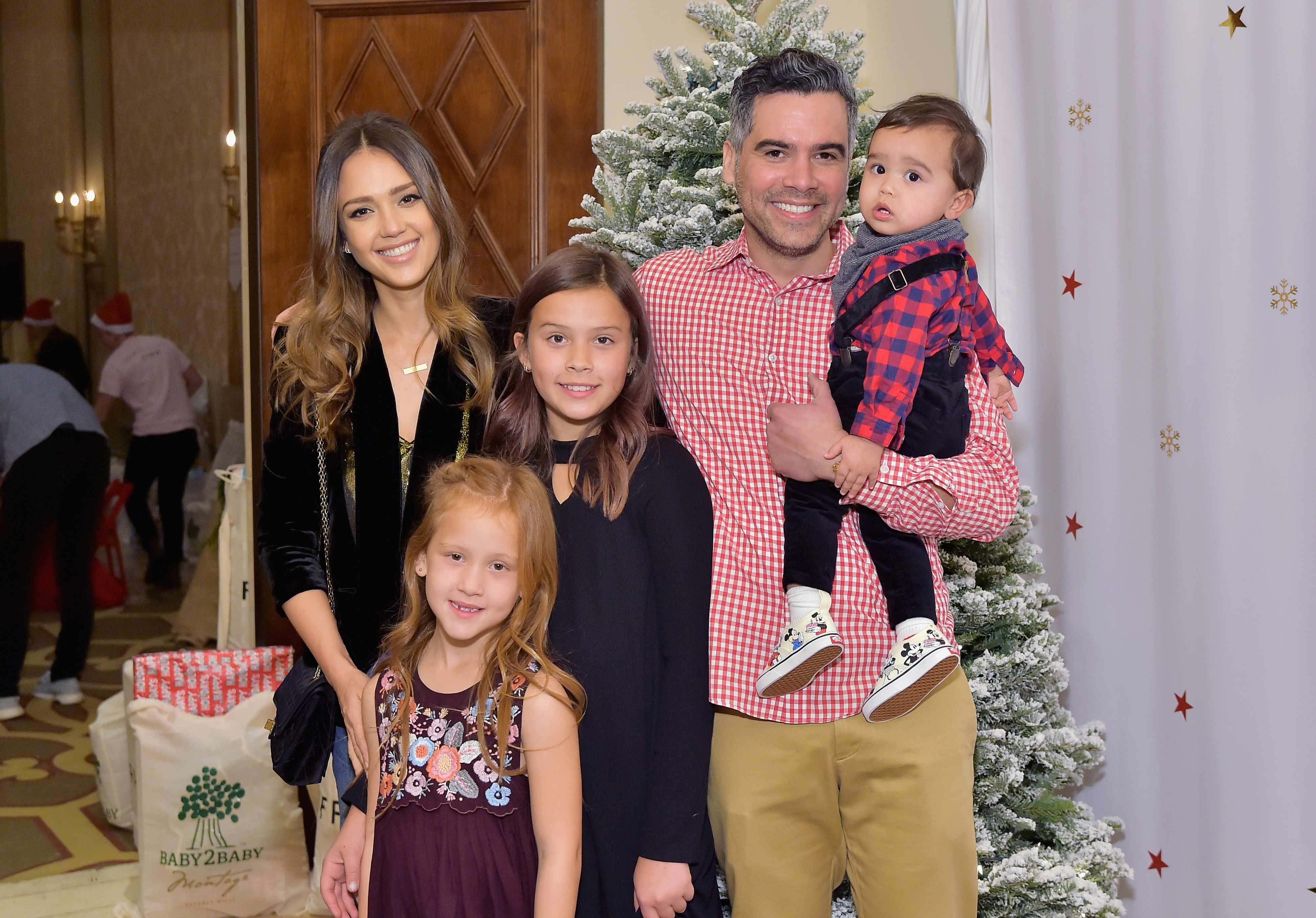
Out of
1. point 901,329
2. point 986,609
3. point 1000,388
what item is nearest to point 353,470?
point 901,329

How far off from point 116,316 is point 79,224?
0.31 metres

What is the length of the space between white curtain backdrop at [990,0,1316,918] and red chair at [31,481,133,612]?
2768mm

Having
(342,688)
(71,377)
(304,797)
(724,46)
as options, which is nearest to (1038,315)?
(724,46)

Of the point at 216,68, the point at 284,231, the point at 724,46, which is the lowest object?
the point at 284,231

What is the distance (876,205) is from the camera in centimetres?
159

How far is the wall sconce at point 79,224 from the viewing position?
10.9 feet

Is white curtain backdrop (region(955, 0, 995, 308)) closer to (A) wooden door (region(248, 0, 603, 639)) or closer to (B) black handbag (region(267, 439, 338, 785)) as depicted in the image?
(A) wooden door (region(248, 0, 603, 639))

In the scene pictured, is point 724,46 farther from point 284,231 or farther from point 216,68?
point 216,68

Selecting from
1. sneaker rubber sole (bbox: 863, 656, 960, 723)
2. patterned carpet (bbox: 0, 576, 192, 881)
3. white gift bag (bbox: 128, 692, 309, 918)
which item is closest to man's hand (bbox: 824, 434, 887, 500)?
sneaker rubber sole (bbox: 863, 656, 960, 723)

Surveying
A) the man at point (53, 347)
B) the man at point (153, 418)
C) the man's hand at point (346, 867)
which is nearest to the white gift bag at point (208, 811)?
the man at point (153, 418)

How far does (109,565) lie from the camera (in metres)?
3.41

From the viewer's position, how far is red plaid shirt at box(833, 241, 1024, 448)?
1.48 meters

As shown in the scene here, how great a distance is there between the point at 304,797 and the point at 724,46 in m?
2.49

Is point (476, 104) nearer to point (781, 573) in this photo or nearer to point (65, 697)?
point (781, 573)
